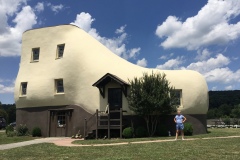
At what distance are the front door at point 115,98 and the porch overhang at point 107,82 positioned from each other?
1.83 feet

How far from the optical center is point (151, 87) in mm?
20531

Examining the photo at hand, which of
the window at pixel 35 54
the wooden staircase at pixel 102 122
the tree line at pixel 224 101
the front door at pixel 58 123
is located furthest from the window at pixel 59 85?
the tree line at pixel 224 101

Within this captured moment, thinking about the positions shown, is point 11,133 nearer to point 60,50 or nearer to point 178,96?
point 60,50

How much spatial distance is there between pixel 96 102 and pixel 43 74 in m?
5.51

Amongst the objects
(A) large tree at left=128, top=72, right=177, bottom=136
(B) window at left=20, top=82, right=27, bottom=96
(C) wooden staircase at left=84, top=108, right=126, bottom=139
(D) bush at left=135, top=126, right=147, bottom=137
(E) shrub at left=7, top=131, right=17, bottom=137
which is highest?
(B) window at left=20, top=82, right=27, bottom=96

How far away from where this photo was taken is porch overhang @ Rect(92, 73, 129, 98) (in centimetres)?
2178

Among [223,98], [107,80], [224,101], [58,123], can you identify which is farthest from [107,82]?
[223,98]

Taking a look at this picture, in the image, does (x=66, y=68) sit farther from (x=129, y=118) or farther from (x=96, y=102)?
(x=129, y=118)

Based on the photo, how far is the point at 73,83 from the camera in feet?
79.7

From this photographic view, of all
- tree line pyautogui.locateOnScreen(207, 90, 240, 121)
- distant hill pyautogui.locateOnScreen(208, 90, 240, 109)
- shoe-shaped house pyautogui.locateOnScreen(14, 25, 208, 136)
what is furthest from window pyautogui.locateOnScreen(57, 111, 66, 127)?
distant hill pyautogui.locateOnScreen(208, 90, 240, 109)

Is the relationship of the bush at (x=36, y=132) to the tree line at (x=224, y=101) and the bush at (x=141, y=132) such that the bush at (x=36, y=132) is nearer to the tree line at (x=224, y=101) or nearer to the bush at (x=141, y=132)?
the bush at (x=141, y=132)

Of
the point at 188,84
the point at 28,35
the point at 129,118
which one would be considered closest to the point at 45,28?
the point at 28,35

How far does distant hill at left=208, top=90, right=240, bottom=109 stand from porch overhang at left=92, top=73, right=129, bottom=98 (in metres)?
77.2

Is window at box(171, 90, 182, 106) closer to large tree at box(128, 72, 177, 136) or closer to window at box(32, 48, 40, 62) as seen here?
large tree at box(128, 72, 177, 136)
